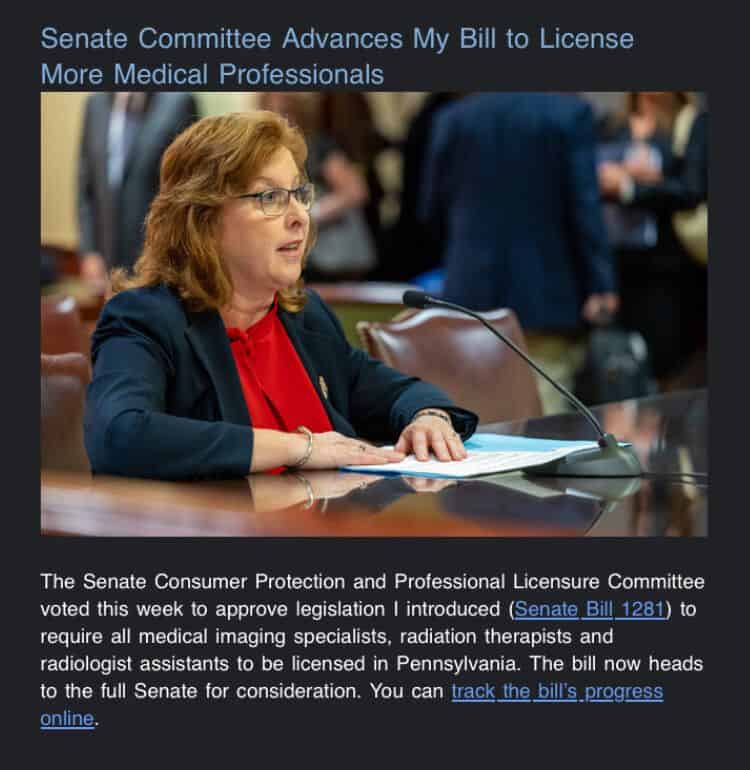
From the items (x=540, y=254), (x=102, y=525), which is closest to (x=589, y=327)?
(x=540, y=254)

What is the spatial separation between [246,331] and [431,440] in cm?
44

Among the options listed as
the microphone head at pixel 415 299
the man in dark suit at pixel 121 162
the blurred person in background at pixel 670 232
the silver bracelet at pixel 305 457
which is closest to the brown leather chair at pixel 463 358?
the microphone head at pixel 415 299

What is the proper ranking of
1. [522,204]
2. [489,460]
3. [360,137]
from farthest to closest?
[360,137] < [522,204] < [489,460]

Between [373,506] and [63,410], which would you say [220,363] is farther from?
[373,506]

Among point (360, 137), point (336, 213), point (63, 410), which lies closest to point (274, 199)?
point (63, 410)

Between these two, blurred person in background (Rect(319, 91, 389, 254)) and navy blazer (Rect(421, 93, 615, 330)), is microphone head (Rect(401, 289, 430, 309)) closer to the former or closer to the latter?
navy blazer (Rect(421, 93, 615, 330))

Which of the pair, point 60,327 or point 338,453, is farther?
point 60,327

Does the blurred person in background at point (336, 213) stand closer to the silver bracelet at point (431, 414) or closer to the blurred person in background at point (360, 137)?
the blurred person in background at point (360, 137)

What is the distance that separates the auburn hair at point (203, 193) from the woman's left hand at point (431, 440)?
1.39 feet

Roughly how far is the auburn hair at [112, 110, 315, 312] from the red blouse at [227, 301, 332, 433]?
11cm

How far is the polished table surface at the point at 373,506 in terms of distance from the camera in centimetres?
178

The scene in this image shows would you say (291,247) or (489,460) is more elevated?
(291,247)

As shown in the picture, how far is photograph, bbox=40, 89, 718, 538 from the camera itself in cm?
194

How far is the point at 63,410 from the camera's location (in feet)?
8.70
